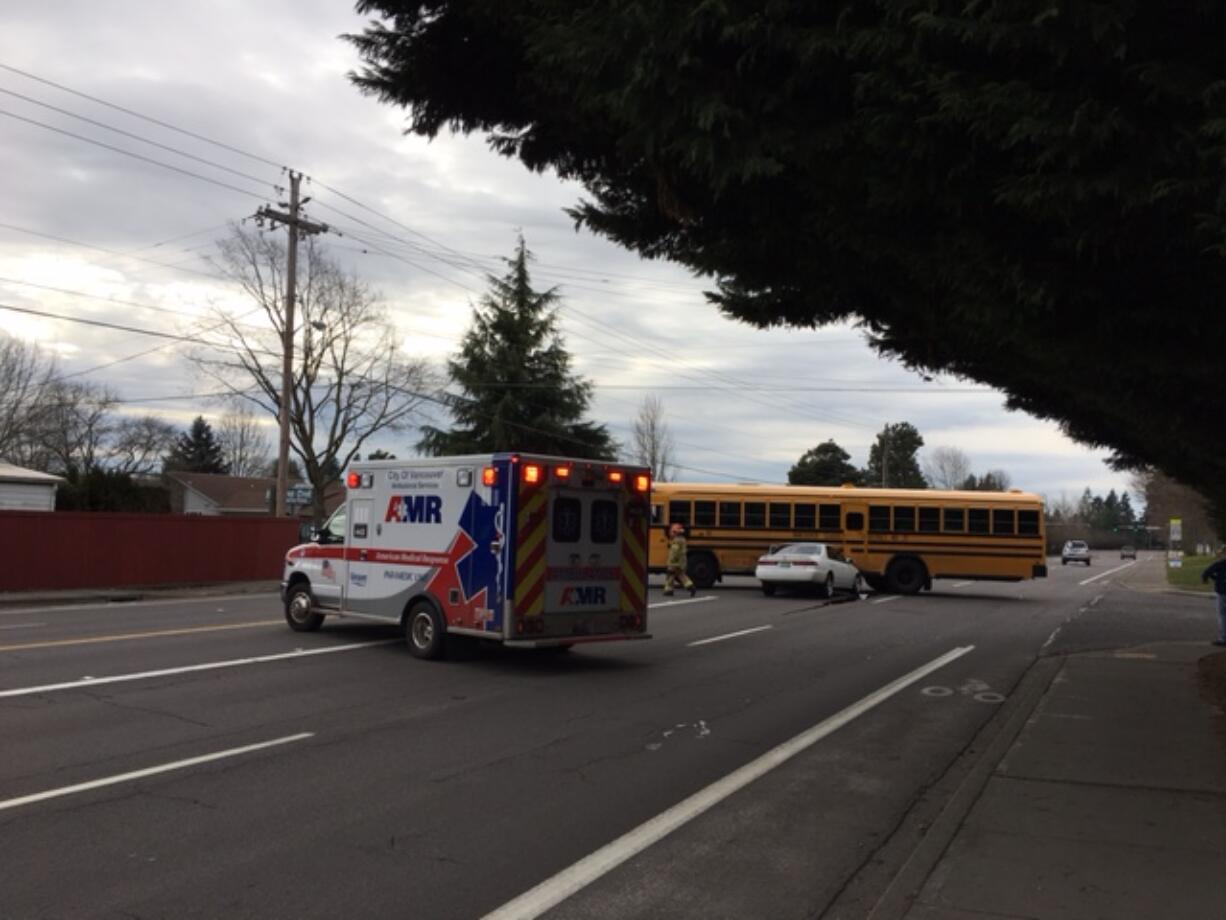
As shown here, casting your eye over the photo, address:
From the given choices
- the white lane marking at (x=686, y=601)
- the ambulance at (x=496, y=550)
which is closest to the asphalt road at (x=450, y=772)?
the ambulance at (x=496, y=550)

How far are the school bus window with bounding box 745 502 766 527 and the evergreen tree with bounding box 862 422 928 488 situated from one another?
2950 inches

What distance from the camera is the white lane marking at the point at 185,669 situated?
10367 mm

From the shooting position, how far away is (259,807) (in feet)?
21.5

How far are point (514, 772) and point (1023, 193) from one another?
5.19m

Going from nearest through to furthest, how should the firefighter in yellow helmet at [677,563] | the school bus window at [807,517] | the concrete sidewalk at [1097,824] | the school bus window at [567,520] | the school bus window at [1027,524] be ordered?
the concrete sidewalk at [1097,824]
the school bus window at [567,520]
the firefighter in yellow helmet at [677,563]
the school bus window at [1027,524]
the school bus window at [807,517]

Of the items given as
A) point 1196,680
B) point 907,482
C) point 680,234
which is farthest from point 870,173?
point 907,482

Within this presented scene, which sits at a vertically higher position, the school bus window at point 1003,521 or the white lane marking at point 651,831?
the school bus window at point 1003,521

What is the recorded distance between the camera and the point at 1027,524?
28000mm

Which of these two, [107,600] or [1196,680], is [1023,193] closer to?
[1196,680]

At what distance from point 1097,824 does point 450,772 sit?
4.31 metres

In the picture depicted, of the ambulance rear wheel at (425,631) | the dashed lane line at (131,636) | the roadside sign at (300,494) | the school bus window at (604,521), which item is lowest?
the dashed lane line at (131,636)

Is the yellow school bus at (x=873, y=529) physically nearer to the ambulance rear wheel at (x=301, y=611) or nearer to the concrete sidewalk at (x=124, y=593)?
the concrete sidewalk at (x=124, y=593)

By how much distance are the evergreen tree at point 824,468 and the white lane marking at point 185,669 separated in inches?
2957

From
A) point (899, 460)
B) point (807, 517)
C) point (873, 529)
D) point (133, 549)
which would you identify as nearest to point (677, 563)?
point (807, 517)
